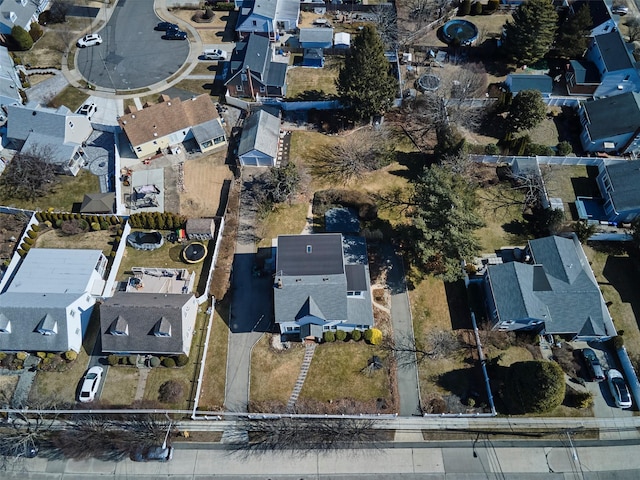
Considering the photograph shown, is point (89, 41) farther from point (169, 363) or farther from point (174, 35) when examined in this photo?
point (169, 363)

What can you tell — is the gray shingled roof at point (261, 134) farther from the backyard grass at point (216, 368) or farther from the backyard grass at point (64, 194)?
the backyard grass at point (216, 368)

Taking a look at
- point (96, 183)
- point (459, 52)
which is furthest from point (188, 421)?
point (459, 52)

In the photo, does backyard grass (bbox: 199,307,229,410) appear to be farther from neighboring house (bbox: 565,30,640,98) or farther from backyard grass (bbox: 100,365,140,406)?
neighboring house (bbox: 565,30,640,98)

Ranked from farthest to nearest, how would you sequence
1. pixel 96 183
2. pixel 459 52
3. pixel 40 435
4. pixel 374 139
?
pixel 459 52
pixel 374 139
pixel 96 183
pixel 40 435

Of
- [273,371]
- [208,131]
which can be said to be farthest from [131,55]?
[273,371]

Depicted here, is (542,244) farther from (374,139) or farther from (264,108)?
(264,108)

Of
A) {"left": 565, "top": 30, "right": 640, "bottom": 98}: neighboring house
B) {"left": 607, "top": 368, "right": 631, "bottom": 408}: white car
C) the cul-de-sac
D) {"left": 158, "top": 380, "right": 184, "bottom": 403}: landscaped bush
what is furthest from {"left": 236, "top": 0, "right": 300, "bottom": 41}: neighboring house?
{"left": 607, "top": 368, "right": 631, "bottom": 408}: white car
